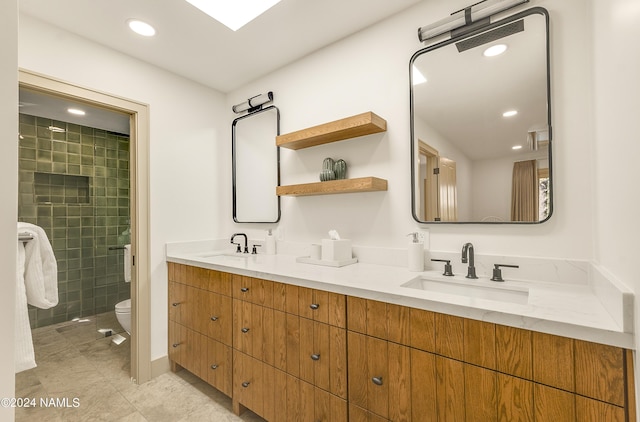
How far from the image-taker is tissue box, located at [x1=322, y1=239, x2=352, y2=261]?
1840mm

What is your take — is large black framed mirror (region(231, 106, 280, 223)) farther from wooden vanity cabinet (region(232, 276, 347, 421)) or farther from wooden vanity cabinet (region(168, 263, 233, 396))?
wooden vanity cabinet (region(232, 276, 347, 421))

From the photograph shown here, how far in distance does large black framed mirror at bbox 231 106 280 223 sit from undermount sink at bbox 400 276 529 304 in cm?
134

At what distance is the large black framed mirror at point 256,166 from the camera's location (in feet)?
8.22

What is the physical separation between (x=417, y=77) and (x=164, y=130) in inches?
79.1

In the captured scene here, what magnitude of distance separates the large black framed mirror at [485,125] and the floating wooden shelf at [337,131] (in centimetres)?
25

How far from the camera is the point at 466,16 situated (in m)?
1.52

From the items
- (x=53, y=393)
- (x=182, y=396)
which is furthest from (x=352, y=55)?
(x=53, y=393)

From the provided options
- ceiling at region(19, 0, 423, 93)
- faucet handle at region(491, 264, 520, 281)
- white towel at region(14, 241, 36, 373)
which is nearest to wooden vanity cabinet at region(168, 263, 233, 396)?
white towel at region(14, 241, 36, 373)

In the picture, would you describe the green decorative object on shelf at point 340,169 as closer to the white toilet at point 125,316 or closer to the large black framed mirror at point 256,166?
the large black framed mirror at point 256,166

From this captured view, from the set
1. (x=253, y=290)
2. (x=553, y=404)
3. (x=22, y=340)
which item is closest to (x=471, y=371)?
(x=553, y=404)

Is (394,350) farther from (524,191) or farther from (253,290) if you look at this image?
(524,191)

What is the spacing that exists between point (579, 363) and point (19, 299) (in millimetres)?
2358

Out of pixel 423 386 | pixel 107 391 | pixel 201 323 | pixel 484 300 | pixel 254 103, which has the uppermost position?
pixel 254 103

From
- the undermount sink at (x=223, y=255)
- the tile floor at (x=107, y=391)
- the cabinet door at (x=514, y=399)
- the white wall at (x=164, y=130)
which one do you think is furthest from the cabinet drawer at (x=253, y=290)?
the cabinet door at (x=514, y=399)
